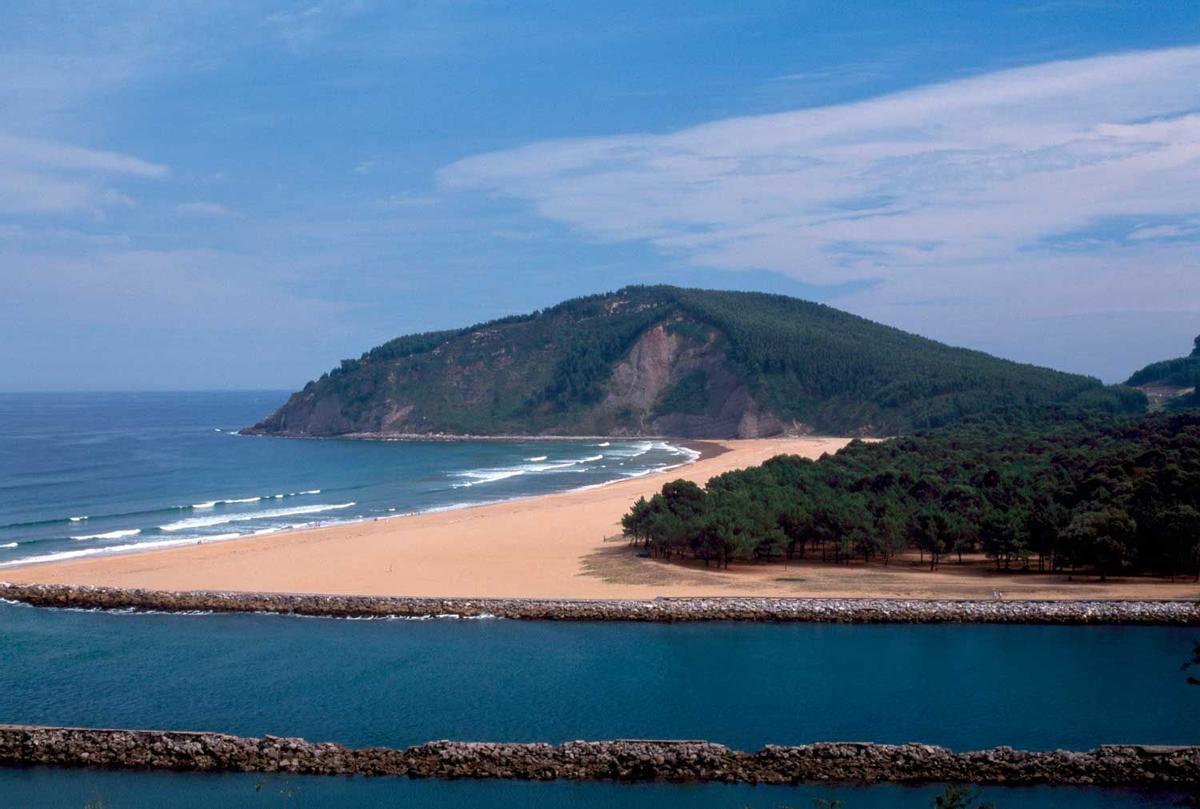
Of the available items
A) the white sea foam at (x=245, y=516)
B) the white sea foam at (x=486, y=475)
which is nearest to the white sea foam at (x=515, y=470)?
the white sea foam at (x=486, y=475)

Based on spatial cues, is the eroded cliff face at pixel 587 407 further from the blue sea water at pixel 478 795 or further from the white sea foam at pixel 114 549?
the blue sea water at pixel 478 795

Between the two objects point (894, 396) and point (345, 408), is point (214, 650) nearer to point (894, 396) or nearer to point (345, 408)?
point (894, 396)

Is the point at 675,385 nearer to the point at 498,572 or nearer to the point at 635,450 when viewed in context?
the point at 635,450

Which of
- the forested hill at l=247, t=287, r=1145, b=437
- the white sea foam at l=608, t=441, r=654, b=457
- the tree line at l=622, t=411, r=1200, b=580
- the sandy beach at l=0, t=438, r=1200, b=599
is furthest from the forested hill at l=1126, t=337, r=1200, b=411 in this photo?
the sandy beach at l=0, t=438, r=1200, b=599

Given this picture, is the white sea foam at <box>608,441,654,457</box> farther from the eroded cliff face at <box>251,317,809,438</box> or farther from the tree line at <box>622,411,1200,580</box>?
the tree line at <box>622,411,1200,580</box>

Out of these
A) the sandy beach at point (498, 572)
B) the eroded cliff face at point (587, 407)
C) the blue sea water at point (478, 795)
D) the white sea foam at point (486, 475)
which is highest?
the eroded cliff face at point (587, 407)
